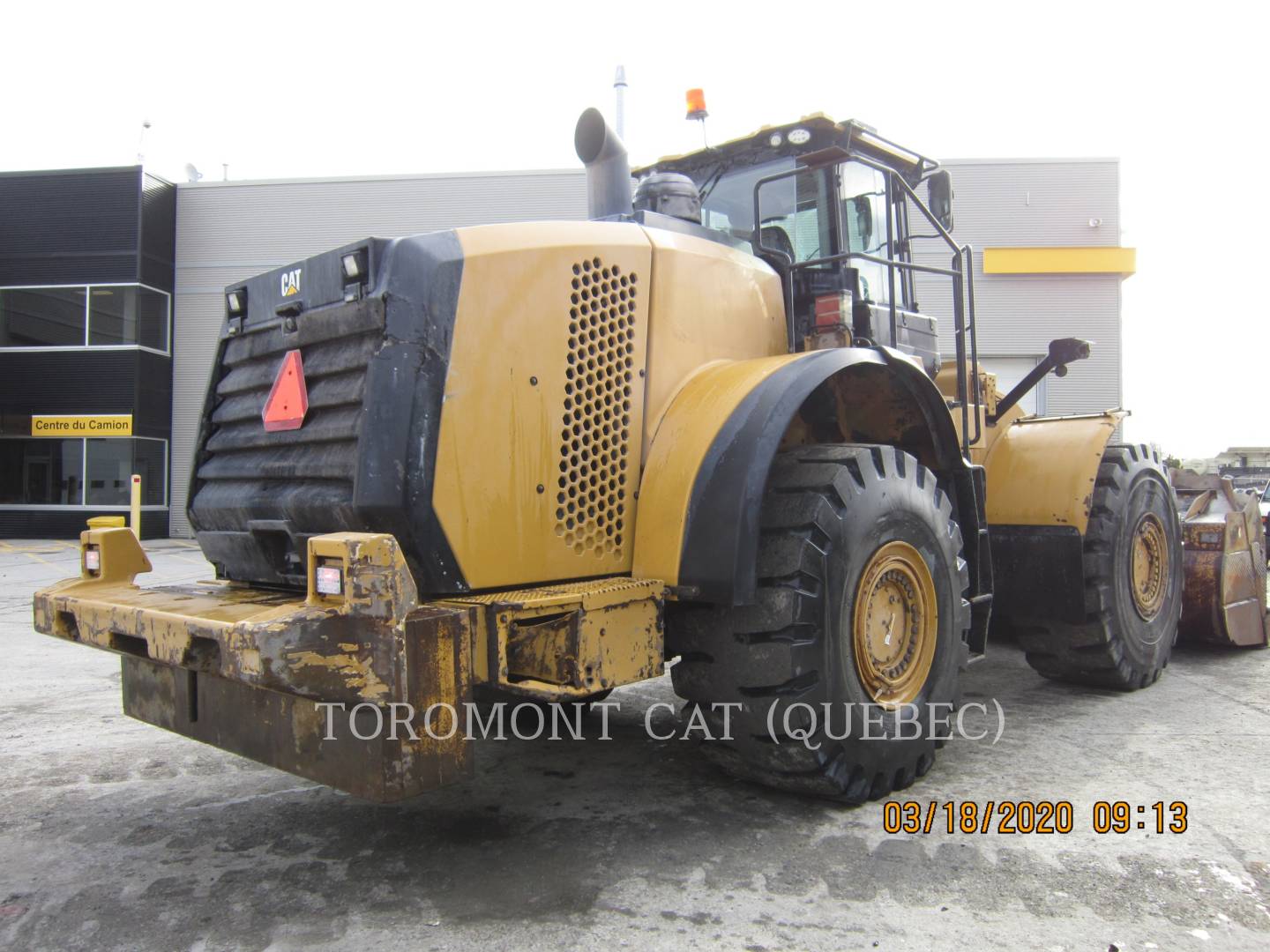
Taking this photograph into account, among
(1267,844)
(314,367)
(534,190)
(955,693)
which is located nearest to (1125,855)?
(1267,844)

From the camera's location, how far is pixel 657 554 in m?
3.44

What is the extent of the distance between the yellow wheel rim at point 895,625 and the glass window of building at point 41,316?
69.2ft

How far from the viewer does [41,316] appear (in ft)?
67.7

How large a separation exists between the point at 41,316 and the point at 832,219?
21.1 m

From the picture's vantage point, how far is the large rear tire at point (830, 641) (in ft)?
11.3

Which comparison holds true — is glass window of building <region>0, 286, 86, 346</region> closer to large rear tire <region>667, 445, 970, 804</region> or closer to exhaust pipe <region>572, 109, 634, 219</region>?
exhaust pipe <region>572, 109, 634, 219</region>

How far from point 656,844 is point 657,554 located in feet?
3.45

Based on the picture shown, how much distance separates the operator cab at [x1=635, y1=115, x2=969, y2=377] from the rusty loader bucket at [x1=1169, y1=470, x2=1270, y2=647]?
3.09 metres

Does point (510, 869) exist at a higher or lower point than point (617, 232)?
lower

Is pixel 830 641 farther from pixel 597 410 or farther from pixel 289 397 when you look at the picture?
pixel 289 397

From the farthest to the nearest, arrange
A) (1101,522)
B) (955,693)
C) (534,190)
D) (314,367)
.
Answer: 1. (534,190)
2. (1101,522)
3. (955,693)
4. (314,367)

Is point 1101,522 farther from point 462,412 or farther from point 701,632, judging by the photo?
point 462,412

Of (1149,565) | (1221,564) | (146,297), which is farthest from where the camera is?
(146,297)
